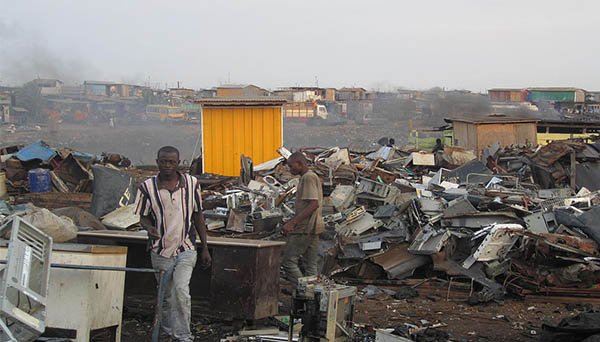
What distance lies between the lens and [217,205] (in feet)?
41.9

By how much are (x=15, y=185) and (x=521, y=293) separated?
11071 millimetres

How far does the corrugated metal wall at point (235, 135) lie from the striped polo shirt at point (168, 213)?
11623mm

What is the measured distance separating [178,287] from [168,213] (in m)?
0.61

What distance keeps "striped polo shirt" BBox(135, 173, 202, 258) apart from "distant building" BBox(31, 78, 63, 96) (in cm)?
3250

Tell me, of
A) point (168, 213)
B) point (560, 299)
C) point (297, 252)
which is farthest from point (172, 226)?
point (560, 299)

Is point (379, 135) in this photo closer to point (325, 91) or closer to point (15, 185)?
point (325, 91)

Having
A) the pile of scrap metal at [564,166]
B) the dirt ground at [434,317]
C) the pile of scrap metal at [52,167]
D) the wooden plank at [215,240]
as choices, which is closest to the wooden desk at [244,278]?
the wooden plank at [215,240]

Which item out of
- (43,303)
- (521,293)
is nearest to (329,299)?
(43,303)

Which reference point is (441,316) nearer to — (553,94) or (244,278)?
(244,278)

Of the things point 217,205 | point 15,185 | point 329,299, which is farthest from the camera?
point 15,185

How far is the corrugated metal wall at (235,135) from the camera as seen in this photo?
58.1ft

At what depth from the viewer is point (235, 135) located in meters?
Answer: 17.8

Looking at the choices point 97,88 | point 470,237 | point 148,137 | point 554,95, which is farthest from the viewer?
point 554,95

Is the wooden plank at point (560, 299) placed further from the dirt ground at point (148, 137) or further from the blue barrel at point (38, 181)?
the dirt ground at point (148, 137)
